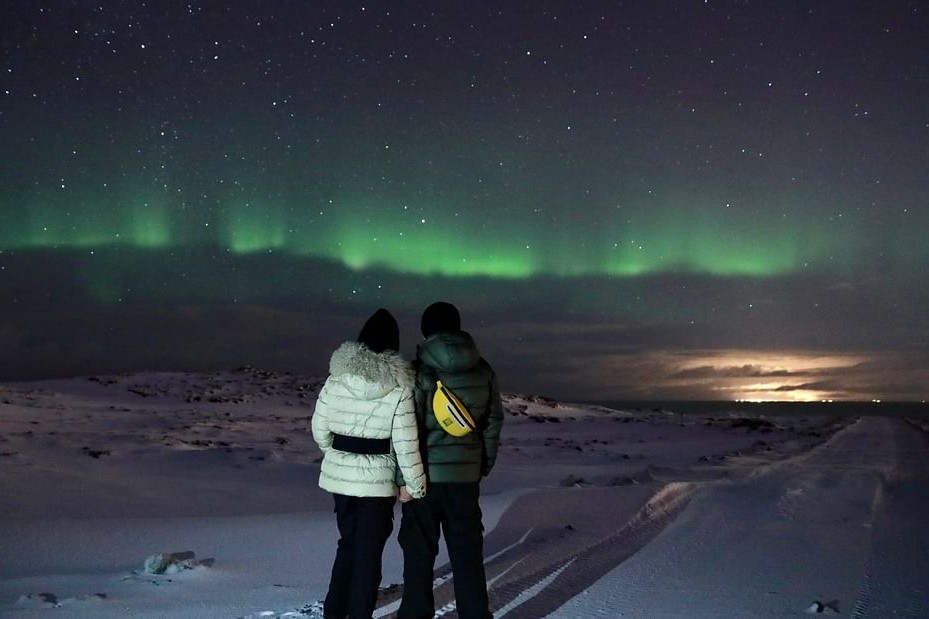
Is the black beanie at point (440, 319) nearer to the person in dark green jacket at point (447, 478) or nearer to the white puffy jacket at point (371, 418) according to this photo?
the person in dark green jacket at point (447, 478)

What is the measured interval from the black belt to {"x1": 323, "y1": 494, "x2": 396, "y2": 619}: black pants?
0.96 ft

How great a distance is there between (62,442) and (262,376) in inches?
1450

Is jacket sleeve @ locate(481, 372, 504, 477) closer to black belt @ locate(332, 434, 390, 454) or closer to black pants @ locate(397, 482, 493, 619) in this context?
black pants @ locate(397, 482, 493, 619)

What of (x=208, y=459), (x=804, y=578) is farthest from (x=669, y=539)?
(x=208, y=459)

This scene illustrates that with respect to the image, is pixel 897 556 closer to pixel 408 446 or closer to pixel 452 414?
pixel 452 414

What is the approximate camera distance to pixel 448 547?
5316mm

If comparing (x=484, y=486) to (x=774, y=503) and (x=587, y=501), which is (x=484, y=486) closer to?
(x=587, y=501)

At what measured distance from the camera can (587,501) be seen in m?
11.4

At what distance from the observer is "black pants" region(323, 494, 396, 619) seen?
5238mm

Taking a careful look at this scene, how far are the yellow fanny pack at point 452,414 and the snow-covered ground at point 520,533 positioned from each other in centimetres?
142

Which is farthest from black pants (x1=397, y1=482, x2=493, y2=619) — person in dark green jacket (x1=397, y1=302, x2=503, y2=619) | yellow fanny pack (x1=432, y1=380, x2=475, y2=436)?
Result: yellow fanny pack (x1=432, y1=380, x2=475, y2=436)

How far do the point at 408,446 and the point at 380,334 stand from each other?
699 millimetres


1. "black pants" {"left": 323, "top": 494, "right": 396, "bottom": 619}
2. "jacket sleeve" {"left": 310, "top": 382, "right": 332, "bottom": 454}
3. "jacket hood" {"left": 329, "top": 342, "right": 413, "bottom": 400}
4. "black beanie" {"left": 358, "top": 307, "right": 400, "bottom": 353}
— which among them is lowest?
"black pants" {"left": 323, "top": 494, "right": 396, "bottom": 619}

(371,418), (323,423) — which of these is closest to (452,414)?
(371,418)
